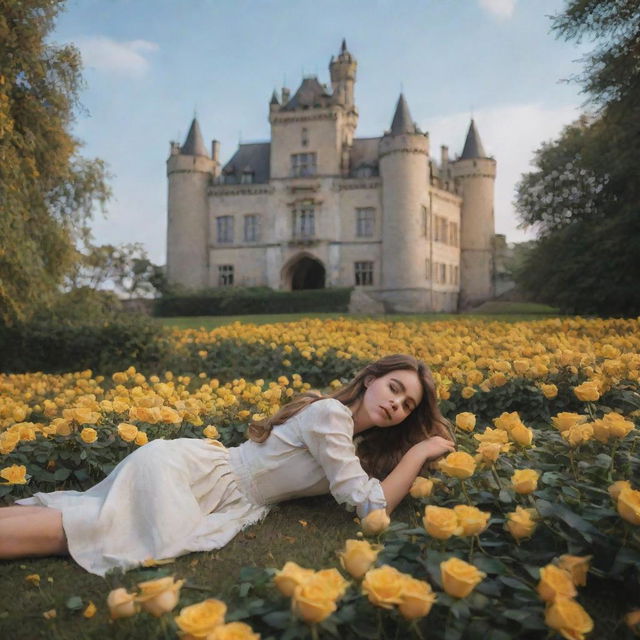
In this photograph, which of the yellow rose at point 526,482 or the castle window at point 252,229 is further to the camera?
the castle window at point 252,229

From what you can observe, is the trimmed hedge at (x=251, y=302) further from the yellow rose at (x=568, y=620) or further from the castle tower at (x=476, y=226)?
the yellow rose at (x=568, y=620)

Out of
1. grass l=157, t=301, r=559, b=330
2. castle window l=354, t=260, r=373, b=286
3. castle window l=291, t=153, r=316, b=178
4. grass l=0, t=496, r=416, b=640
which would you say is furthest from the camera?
castle window l=291, t=153, r=316, b=178

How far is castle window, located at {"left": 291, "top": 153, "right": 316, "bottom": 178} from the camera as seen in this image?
34.0 m

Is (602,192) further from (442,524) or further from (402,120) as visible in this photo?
(442,524)

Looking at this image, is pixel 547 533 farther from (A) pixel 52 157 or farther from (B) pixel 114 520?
(A) pixel 52 157

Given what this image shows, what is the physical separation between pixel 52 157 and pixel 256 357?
15.6 feet

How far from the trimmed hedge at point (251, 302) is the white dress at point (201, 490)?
26.8 meters

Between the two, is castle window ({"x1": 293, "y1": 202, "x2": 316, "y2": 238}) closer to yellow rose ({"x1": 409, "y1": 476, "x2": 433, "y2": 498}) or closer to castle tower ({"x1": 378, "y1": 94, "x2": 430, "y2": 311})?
castle tower ({"x1": 378, "y1": 94, "x2": 430, "y2": 311})

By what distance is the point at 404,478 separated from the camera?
284 centimetres

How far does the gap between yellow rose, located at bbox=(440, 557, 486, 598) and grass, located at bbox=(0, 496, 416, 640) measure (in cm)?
75

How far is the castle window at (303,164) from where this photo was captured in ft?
112

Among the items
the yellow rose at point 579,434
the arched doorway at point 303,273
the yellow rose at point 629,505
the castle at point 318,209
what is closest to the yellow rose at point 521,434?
the yellow rose at point 579,434

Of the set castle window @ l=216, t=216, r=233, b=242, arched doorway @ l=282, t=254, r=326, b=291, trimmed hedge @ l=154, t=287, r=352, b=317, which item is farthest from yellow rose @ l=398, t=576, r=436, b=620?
castle window @ l=216, t=216, r=233, b=242

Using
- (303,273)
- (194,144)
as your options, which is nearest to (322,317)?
(303,273)
